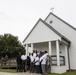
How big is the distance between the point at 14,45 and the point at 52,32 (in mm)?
32595

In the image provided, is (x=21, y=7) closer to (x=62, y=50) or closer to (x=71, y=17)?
(x=62, y=50)

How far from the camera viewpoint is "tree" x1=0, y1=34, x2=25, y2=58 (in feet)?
149

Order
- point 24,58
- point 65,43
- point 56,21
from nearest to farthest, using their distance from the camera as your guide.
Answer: point 24,58
point 65,43
point 56,21

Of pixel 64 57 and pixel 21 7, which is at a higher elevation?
pixel 21 7

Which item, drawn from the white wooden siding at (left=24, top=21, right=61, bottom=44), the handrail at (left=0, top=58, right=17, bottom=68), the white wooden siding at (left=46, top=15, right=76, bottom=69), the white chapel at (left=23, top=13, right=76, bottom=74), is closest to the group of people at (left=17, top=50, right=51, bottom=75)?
the white chapel at (left=23, top=13, right=76, bottom=74)

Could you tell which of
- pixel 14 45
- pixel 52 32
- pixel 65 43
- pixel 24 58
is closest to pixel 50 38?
pixel 52 32

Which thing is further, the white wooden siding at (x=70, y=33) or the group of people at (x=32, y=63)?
the white wooden siding at (x=70, y=33)

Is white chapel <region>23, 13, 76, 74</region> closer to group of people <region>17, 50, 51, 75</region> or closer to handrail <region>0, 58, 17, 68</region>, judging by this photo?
group of people <region>17, 50, 51, 75</region>

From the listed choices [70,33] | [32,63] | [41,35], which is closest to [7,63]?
[41,35]

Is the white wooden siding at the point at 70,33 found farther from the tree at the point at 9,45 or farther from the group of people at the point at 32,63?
the tree at the point at 9,45

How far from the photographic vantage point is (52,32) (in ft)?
54.9

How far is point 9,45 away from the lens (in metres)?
47.2

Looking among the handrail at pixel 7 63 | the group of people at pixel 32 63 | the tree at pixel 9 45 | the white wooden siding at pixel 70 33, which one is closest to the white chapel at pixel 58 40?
the white wooden siding at pixel 70 33

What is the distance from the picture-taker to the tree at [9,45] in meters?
45.3
